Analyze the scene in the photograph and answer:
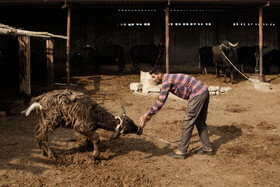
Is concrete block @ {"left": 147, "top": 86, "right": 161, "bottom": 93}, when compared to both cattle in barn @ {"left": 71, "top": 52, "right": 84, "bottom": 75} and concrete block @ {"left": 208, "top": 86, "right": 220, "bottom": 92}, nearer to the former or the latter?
concrete block @ {"left": 208, "top": 86, "right": 220, "bottom": 92}

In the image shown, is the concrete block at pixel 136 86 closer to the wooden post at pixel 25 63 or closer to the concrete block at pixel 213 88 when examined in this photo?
the concrete block at pixel 213 88

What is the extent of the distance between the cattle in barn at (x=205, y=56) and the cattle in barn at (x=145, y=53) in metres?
2.29

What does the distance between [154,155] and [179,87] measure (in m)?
1.48

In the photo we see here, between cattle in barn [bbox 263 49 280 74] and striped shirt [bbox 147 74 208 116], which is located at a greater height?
cattle in barn [bbox 263 49 280 74]

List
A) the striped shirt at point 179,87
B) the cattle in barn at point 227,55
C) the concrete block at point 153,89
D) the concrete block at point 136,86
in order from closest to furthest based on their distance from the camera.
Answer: the striped shirt at point 179,87 → the concrete block at point 153,89 → the concrete block at point 136,86 → the cattle in barn at point 227,55

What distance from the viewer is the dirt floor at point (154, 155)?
14.4ft

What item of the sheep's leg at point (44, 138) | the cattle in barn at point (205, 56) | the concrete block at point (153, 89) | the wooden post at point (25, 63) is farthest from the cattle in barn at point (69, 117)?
the cattle in barn at point (205, 56)

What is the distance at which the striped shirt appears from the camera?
5066 mm

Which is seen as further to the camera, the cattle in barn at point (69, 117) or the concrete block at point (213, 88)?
the concrete block at point (213, 88)

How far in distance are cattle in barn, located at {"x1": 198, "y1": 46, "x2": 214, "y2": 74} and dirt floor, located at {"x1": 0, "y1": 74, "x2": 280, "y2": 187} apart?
6.45 m

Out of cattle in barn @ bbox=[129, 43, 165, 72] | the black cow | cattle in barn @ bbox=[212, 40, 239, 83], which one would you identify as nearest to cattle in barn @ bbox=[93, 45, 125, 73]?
the black cow

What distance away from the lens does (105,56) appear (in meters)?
15.5

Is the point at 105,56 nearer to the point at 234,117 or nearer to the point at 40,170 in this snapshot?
the point at 234,117

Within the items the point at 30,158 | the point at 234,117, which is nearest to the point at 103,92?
the point at 234,117
